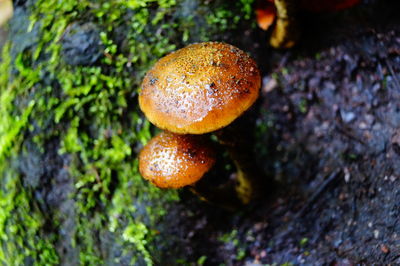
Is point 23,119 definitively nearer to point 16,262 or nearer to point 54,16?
point 54,16

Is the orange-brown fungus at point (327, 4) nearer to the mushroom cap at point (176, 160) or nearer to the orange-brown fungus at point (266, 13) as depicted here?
the orange-brown fungus at point (266, 13)

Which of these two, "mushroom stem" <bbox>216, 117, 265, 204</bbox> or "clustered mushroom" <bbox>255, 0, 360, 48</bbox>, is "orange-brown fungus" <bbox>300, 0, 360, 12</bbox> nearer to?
"clustered mushroom" <bbox>255, 0, 360, 48</bbox>

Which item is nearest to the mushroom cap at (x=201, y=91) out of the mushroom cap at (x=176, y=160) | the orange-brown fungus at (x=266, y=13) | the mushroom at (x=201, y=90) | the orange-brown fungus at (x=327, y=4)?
the mushroom at (x=201, y=90)

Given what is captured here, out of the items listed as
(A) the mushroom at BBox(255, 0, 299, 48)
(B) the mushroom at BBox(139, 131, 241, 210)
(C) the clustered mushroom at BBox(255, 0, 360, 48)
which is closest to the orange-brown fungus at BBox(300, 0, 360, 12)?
(C) the clustered mushroom at BBox(255, 0, 360, 48)

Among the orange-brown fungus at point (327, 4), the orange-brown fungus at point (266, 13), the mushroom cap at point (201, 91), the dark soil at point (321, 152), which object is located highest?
the mushroom cap at point (201, 91)

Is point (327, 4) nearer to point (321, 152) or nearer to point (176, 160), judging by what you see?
point (321, 152)

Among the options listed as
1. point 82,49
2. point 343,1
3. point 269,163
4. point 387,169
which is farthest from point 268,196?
point 82,49
